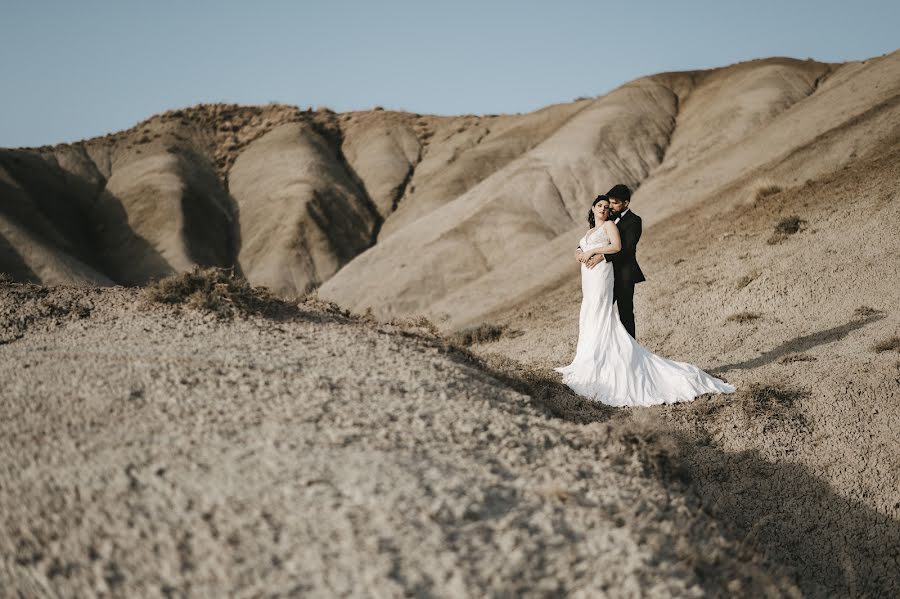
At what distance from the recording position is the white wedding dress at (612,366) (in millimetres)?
7727

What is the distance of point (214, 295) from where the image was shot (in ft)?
23.0

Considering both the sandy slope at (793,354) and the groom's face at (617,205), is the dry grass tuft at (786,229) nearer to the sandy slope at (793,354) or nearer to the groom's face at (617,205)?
the sandy slope at (793,354)

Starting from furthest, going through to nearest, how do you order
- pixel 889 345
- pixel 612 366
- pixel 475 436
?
pixel 889 345 < pixel 612 366 < pixel 475 436

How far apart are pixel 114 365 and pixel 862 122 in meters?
21.2

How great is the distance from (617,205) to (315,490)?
217 inches

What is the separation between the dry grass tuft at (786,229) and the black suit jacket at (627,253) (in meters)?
7.77

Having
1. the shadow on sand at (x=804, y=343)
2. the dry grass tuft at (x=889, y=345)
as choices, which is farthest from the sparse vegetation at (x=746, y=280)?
the dry grass tuft at (x=889, y=345)

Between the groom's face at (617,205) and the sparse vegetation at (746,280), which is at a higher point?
the groom's face at (617,205)

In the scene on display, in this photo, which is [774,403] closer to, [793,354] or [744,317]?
[793,354]

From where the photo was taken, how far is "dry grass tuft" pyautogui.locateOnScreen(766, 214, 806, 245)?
14.3 meters

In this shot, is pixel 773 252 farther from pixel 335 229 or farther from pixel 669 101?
pixel 335 229

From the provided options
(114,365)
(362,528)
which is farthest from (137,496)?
(114,365)

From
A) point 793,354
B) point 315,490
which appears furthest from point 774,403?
point 315,490

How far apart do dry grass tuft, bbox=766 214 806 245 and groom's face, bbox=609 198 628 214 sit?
7875 mm
